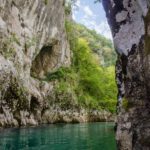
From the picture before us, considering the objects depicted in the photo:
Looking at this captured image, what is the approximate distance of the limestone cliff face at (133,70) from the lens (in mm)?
5711

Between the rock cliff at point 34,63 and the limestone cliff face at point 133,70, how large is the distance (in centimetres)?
2474

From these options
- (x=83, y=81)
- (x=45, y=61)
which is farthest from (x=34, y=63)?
(x=83, y=81)

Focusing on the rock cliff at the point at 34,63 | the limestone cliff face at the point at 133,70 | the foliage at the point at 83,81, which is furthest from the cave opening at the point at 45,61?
the limestone cliff face at the point at 133,70

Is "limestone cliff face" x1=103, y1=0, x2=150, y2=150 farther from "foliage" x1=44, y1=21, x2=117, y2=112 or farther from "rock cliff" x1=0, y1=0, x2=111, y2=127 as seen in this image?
"foliage" x1=44, y1=21, x2=117, y2=112

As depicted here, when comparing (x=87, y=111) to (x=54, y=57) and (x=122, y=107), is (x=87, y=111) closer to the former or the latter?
(x=54, y=57)

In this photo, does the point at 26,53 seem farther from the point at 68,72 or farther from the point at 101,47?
the point at 101,47

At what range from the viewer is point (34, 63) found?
4938 cm

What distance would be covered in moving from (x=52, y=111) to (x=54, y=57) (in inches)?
384

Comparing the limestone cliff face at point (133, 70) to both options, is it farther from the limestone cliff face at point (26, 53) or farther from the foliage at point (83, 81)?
the foliage at point (83, 81)

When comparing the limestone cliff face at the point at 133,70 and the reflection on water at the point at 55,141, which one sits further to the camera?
the reflection on water at the point at 55,141

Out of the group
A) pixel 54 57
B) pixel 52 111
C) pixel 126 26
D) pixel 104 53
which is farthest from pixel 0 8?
pixel 104 53

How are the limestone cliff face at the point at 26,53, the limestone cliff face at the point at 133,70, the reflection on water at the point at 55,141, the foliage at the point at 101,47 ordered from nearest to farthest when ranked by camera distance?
1. the limestone cliff face at the point at 133,70
2. the reflection on water at the point at 55,141
3. the limestone cliff face at the point at 26,53
4. the foliage at the point at 101,47

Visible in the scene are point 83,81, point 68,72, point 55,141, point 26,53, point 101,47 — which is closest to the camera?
point 55,141

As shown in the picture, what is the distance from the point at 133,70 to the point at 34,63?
4383 cm
